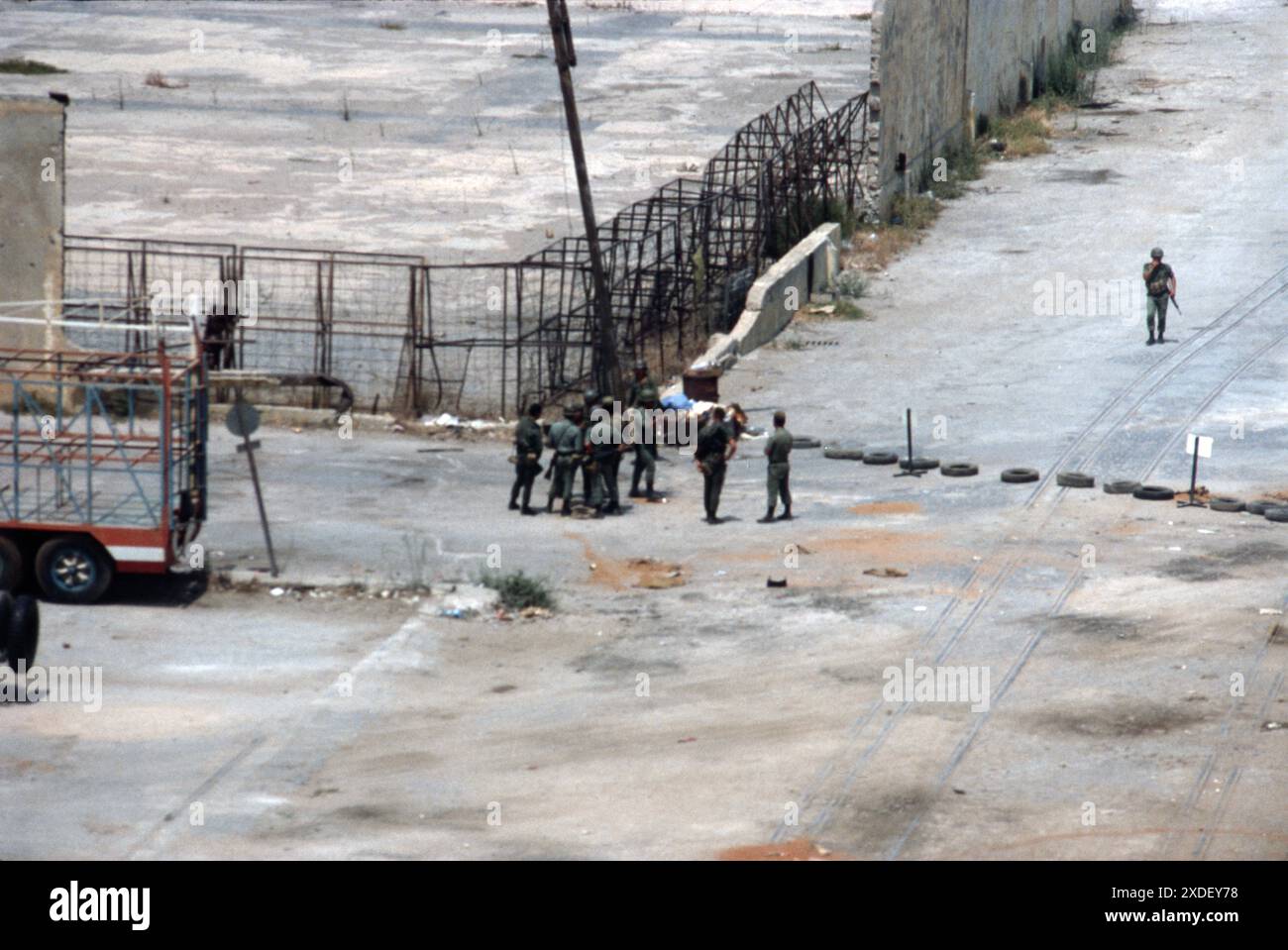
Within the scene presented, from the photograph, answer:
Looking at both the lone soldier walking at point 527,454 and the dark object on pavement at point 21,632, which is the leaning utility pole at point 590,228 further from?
the dark object on pavement at point 21,632

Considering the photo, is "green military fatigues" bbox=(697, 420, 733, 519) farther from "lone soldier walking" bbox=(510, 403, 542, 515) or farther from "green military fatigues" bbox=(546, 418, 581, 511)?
"lone soldier walking" bbox=(510, 403, 542, 515)

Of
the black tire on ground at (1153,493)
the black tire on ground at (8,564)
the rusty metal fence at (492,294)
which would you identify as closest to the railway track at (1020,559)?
the black tire on ground at (1153,493)

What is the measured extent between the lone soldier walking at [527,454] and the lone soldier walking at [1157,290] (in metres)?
10.7

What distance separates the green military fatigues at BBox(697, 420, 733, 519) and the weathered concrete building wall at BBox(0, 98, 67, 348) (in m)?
9.80

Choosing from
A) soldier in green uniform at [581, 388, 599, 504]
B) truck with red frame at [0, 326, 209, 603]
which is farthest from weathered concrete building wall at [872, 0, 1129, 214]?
truck with red frame at [0, 326, 209, 603]

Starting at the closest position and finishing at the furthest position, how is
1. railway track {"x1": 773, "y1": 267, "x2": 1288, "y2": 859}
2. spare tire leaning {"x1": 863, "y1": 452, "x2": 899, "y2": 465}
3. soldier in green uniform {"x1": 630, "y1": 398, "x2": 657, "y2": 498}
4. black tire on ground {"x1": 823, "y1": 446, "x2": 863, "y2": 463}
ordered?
1. railway track {"x1": 773, "y1": 267, "x2": 1288, "y2": 859}
2. soldier in green uniform {"x1": 630, "y1": 398, "x2": 657, "y2": 498}
3. spare tire leaning {"x1": 863, "y1": 452, "x2": 899, "y2": 465}
4. black tire on ground {"x1": 823, "y1": 446, "x2": 863, "y2": 463}

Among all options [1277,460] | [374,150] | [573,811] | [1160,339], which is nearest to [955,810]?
[573,811]

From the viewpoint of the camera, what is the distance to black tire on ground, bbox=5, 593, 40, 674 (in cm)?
1866

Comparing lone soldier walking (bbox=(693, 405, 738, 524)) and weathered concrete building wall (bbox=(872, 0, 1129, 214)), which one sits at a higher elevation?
weathered concrete building wall (bbox=(872, 0, 1129, 214))

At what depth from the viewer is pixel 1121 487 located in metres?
24.1

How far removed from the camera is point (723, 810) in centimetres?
1552

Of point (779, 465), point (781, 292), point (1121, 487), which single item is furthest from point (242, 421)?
point (781, 292)

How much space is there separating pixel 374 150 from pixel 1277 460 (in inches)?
1025

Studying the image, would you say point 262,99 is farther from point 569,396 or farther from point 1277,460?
point 1277,460
